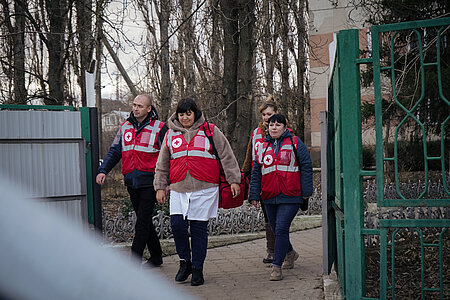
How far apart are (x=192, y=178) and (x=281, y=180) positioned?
36.4 inches

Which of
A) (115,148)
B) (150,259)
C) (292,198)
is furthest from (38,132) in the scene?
(292,198)

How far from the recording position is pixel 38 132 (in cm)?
682

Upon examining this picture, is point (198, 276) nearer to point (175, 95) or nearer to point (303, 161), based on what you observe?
point (303, 161)

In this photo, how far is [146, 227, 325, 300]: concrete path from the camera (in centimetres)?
562

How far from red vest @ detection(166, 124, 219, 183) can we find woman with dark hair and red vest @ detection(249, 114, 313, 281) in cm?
55

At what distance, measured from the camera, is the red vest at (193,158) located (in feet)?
19.7

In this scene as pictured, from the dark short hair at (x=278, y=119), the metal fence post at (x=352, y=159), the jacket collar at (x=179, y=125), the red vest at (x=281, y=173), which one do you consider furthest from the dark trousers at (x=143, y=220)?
the metal fence post at (x=352, y=159)

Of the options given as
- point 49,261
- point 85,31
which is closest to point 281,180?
point 49,261

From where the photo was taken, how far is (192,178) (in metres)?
6.00

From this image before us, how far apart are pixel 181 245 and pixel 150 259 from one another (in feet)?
3.61

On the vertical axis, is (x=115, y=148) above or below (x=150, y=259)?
above

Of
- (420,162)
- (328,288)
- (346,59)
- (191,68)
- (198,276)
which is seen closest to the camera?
(346,59)

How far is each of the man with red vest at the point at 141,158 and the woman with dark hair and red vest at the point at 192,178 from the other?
32cm

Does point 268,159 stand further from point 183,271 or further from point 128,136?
point 128,136
